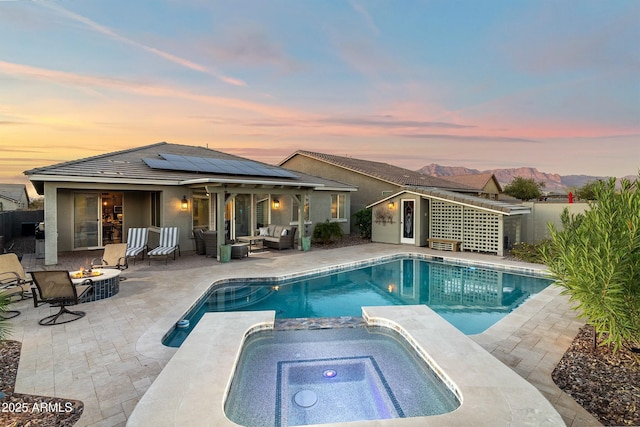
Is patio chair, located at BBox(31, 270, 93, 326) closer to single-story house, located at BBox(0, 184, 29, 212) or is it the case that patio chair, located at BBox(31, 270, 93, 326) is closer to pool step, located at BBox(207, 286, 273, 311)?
pool step, located at BBox(207, 286, 273, 311)

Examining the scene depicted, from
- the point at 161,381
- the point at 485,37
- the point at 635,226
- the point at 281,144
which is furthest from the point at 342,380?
the point at 281,144

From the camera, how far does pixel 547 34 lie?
469 inches

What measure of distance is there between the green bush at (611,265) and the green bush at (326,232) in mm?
11627

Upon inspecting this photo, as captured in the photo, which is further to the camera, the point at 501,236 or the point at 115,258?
the point at 501,236

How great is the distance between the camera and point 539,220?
48.4ft

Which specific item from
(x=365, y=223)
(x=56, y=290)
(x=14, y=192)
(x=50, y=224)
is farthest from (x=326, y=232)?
(x=14, y=192)

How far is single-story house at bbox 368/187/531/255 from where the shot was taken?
13688 millimetres

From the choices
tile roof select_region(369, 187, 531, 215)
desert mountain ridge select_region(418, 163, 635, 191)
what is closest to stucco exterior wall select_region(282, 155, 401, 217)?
tile roof select_region(369, 187, 531, 215)

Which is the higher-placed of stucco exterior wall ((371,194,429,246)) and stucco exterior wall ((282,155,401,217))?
stucco exterior wall ((282,155,401,217))

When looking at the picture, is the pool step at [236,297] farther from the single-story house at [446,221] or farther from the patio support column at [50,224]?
the single-story house at [446,221]

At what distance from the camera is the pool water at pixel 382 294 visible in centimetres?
704

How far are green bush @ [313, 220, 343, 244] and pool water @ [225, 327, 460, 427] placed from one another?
10293 mm

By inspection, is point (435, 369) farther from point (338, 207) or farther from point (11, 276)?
point (338, 207)

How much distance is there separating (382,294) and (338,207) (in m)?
10.4
